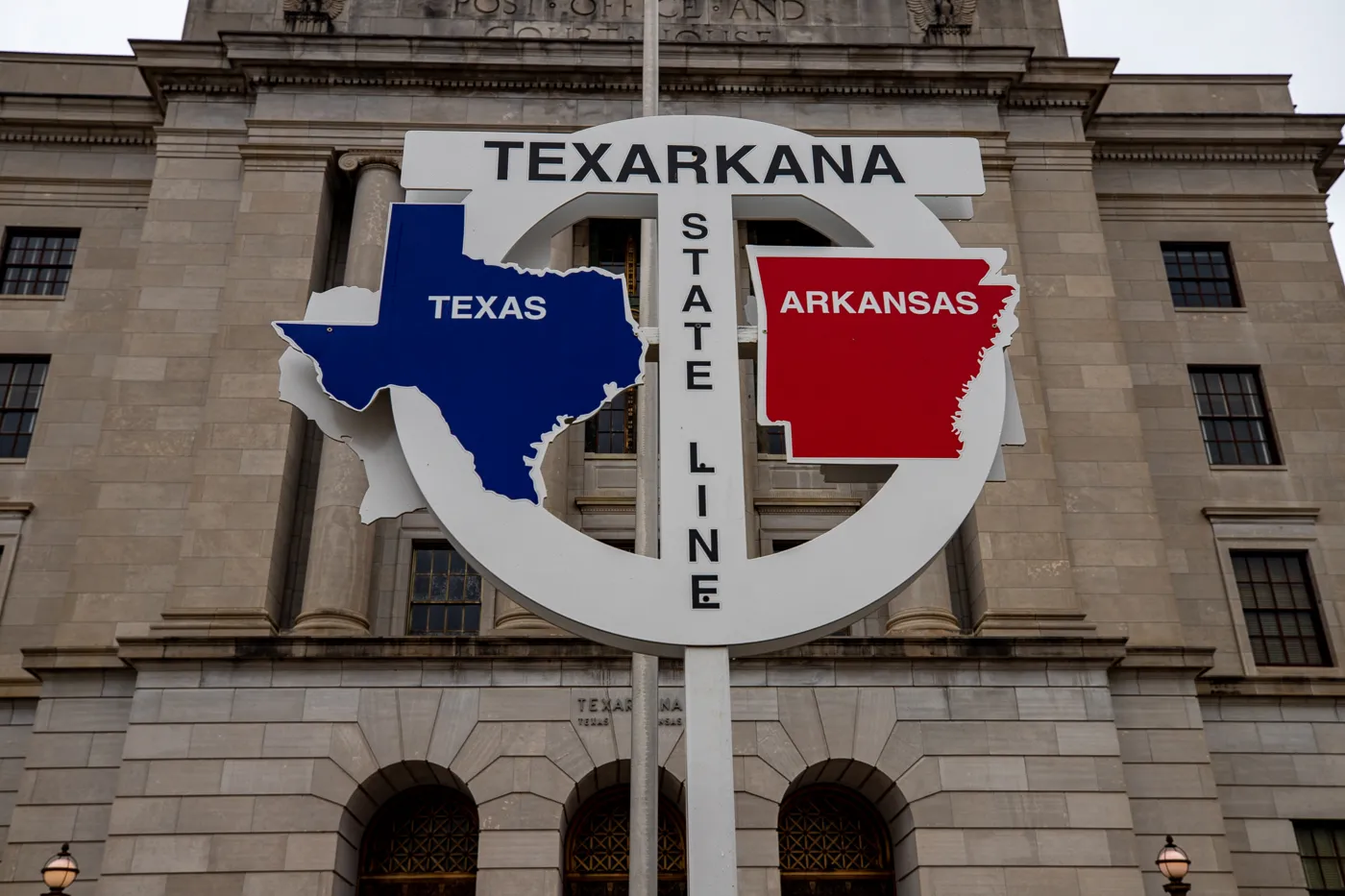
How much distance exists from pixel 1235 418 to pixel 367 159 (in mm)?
18609

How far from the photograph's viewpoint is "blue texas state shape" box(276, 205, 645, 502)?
899 centimetres

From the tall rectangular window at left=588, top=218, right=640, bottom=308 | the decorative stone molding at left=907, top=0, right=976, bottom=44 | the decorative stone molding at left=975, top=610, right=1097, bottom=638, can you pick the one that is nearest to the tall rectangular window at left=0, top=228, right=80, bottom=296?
the tall rectangular window at left=588, top=218, right=640, bottom=308

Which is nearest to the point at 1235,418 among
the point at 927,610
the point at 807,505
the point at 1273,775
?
the point at 1273,775

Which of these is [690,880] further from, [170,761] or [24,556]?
[24,556]

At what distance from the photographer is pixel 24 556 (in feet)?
78.7

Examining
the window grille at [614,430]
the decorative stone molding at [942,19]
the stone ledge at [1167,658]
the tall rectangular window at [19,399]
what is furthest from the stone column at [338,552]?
the stone ledge at [1167,658]

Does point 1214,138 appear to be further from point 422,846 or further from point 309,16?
point 422,846

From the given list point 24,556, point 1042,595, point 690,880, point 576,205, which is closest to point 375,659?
point 24,556

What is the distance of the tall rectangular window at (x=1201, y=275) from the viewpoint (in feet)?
91.5

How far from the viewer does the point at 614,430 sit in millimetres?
25094

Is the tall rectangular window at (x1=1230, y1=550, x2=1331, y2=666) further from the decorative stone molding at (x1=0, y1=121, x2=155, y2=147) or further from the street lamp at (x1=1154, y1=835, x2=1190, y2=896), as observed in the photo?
the decorative stone molding at (x1=0, y1=121, x2=155, y2=147)

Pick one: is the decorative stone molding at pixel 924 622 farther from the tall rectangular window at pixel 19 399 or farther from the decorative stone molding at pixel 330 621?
the tall rectangular window at pixel 19 399

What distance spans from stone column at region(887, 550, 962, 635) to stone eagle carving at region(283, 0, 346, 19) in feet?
56.8

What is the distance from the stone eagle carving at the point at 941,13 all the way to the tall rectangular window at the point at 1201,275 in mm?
6755
